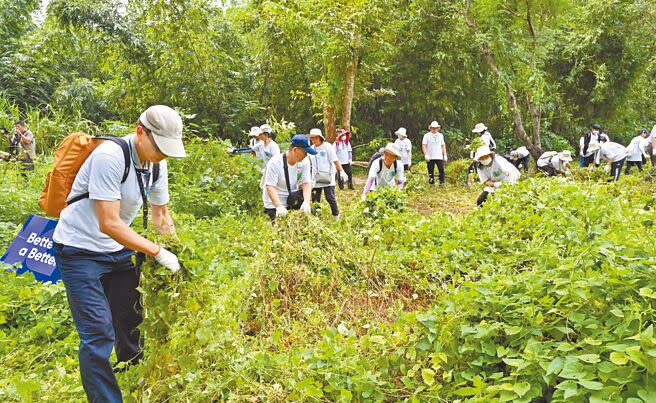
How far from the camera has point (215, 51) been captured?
12.9m

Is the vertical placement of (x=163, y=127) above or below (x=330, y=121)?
below

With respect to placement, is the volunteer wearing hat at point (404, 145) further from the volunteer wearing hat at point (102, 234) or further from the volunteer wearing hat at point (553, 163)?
the volunteer wearing hat at point (102, 234)

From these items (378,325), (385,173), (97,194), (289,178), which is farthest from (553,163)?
(97,194)

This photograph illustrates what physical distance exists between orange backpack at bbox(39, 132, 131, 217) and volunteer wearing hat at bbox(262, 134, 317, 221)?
93.9 inches

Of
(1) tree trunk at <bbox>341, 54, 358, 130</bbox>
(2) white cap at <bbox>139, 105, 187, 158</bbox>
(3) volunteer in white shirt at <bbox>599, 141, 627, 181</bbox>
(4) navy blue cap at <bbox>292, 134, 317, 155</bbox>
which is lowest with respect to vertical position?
(3) volunteer in white shirt at <bbox>599, 141, 627, 181</bbox>

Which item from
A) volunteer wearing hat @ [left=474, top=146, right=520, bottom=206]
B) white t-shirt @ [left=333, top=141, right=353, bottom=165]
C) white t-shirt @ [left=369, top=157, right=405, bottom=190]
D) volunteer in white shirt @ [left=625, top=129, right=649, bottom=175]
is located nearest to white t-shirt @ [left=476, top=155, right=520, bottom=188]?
volunteer wearing hat @ [left=474, top=146, right=520, bottom=206]

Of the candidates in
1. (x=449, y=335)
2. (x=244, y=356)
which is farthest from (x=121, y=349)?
(x=449, y=335)

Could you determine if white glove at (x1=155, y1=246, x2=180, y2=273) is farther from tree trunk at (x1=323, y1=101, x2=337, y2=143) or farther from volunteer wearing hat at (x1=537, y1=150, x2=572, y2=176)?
volunteer wearing hat at (x1=537, y1=150, x2=572, y2=176)

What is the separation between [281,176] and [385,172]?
7.02 ft

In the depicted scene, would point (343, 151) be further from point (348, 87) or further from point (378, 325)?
point (378, 325)

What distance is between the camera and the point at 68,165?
2.51 meters

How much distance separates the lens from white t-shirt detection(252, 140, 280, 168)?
27.4 ft

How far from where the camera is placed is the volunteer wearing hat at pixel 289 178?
191 inches

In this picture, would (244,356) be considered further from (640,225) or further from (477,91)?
(477,91)
